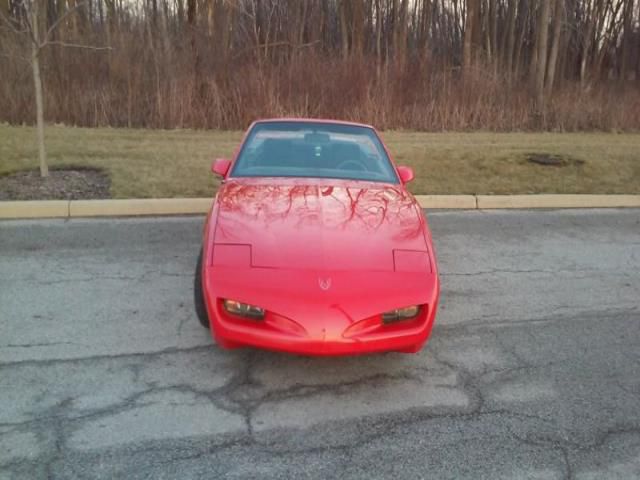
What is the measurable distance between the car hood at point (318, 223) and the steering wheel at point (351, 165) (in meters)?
0.31

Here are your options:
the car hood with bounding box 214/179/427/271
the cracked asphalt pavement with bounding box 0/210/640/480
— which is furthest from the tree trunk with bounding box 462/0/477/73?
the cracked asphalt pavement with bounding box 0/210/640/480

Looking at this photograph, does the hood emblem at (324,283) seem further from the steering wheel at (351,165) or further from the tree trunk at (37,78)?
the tree trunk at (37,78)

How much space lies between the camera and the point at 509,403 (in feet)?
9.72

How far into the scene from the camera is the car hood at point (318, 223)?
3.11 m

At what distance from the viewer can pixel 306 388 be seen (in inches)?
119

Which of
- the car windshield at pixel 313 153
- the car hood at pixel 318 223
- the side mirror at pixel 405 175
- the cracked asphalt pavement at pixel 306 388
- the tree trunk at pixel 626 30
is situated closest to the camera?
the cracked asphalt pavement at pixel 306 388

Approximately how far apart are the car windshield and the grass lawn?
270 cm

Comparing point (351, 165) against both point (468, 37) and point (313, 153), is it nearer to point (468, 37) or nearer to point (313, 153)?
point (313, 153)

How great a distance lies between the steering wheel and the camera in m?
4.48

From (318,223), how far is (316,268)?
493 mm

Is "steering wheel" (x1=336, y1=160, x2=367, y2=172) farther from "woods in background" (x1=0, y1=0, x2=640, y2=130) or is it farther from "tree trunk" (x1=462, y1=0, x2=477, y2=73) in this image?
"tree trunk" (x1=462, y1=0, x2=477, y2=73)

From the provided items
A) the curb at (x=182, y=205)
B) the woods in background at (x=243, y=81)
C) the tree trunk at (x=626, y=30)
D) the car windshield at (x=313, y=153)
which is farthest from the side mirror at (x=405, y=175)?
the tree trunk at (x=626, y=30)

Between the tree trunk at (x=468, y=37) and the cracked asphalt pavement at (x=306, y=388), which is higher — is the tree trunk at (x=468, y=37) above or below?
above

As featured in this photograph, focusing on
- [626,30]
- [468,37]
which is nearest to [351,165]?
[468,37]
